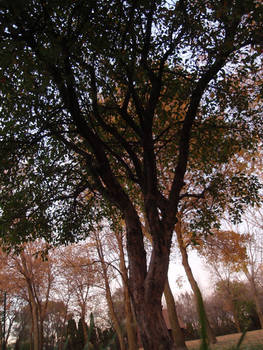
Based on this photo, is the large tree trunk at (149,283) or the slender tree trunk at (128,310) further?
the slender tree trunk at (128,310)

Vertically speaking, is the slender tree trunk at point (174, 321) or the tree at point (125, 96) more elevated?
the tree at point (125, 96)

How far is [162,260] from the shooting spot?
265 inches

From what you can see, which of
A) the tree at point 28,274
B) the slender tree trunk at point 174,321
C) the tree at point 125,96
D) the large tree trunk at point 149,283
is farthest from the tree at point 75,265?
the large tree trunk at point 149,283

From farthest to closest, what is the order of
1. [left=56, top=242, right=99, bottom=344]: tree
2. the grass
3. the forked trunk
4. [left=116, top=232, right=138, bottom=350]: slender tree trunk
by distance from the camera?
[left=56, top=242, right=99, bottom=344]: tree
[left=116, top=232, right=138, bottom=350]: slender tree trunk
the forked trunk
the grass

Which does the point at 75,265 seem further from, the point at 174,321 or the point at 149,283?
the point at 149,283

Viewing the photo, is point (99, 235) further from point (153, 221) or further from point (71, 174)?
point (153, 221)

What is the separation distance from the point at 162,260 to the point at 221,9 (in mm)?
6107

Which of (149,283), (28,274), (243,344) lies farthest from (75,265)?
(243,344)

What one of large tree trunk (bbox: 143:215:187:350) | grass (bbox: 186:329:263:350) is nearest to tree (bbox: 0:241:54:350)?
large tree trunk (bbox: 143:215:187:350)

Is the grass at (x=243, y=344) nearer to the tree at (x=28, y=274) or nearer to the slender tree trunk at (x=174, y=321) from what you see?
the slender tree trunk at (x=174, y=321)

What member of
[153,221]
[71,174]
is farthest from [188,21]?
[71,174]

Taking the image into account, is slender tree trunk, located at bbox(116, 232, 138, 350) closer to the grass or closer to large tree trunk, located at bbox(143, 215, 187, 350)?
large tree trunk, located at bbox(143, 215, 187, 350)

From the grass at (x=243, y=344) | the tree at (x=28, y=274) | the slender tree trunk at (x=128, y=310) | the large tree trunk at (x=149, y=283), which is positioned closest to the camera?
the grass at (x=243, y=344)

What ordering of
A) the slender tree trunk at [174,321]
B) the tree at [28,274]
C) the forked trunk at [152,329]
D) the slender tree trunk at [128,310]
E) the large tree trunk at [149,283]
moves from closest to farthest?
the forked trunk at [152,329]
the large tree trunk at [149,283]
the slender tree trunk at [174,321]
the slender tree trunk at [128,310]
the tree at [28,274]
